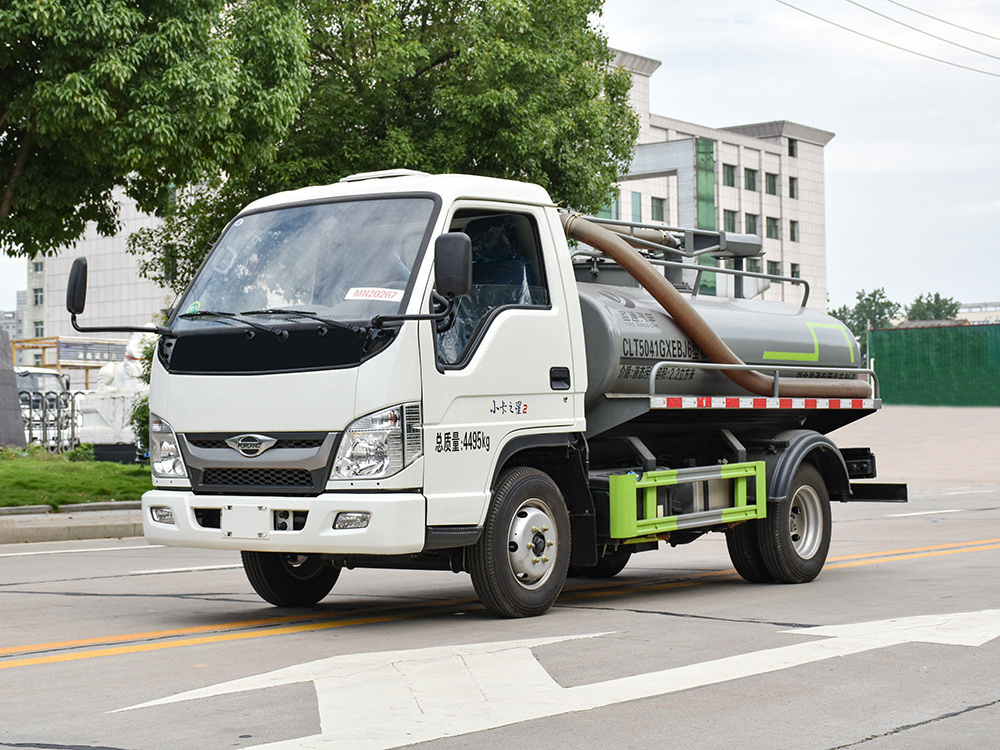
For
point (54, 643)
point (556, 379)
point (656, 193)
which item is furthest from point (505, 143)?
point (656, 193)

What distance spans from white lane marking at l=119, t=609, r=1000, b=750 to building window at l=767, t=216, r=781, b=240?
81.7 metres

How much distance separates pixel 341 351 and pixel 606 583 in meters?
3.87

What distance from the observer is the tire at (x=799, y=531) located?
10328 millimetres

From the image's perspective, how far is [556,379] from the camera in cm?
854

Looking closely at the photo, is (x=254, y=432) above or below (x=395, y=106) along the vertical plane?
below

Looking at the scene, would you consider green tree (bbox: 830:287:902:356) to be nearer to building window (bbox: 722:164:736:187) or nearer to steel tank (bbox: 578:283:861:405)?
building window (bbox: 722:164:736:187)

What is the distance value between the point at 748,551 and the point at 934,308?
16535 cm

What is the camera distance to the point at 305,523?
7.56 metres

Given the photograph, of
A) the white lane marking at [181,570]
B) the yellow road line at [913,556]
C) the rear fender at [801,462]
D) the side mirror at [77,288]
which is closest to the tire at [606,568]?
the rear fender at [801,462]

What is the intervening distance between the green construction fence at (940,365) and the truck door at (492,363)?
2079 inches

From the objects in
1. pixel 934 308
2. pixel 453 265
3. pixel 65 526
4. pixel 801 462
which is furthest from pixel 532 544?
pixel 934 308

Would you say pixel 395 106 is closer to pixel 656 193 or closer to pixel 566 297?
pixel 566 297

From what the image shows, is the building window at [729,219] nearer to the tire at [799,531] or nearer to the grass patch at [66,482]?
the grass patch at [66,482]

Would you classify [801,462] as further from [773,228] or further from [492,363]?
[773,228]
